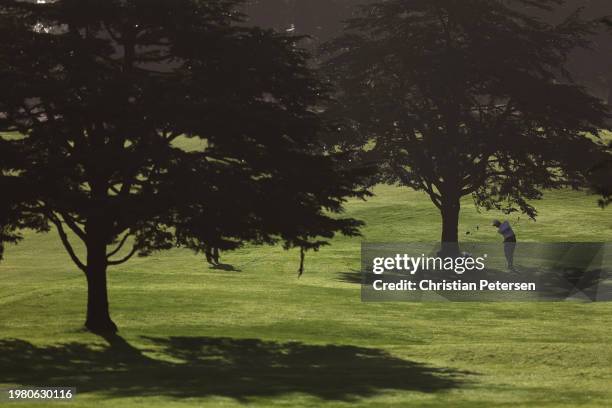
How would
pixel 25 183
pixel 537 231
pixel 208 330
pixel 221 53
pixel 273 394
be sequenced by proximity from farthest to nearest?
pixel 537 231, pixel 208 330, pixel 221 53, pixel 25 183, pixel 273 394

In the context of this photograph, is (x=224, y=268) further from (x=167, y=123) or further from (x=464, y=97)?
(x=167, y=123)

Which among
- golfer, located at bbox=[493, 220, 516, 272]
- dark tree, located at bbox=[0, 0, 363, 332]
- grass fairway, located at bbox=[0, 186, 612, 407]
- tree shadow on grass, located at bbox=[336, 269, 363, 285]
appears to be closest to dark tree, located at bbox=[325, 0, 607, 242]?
golfer, located at bbox=[493, 220, 516, 272]

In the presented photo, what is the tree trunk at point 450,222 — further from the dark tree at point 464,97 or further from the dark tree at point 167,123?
the dark tree at point 167,123

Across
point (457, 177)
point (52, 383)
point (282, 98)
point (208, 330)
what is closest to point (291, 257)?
point (457, 177)

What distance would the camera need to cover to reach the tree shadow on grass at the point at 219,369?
24156mm

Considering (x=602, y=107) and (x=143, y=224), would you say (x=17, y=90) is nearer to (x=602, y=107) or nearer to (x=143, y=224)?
(x=143, y=224)

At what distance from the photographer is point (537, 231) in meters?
69.6

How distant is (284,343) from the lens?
33.3 m

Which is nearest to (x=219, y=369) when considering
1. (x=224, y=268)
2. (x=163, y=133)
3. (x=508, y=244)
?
(x=163, y=133)

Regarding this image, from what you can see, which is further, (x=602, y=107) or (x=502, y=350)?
(x=602, y=107)

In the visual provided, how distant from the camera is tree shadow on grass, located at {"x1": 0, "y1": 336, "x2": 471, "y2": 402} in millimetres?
24156

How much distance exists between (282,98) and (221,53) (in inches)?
76.2

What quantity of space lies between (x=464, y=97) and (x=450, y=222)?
631 cm

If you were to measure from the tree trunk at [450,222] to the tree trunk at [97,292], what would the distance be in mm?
27817
